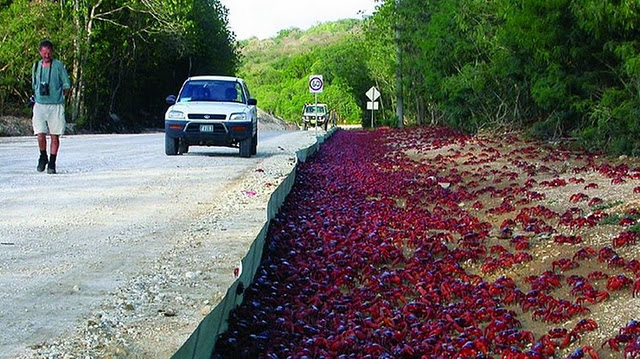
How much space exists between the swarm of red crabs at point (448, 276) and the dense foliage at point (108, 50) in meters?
28.4

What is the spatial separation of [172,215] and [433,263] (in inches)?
119

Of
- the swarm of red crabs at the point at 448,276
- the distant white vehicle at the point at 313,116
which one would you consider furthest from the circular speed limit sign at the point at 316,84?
the distant white vehicle at the point at 313,116

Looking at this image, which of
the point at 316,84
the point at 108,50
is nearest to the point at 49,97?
the point at 316,84

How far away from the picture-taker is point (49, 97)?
529 inches

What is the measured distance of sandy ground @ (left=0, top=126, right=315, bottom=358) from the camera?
4672 mm

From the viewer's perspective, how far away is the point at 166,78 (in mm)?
66438

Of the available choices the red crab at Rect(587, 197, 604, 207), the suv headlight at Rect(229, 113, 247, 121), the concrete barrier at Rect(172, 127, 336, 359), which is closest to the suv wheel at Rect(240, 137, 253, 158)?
the suv headlight at Rect(229, 113, 247, 121)

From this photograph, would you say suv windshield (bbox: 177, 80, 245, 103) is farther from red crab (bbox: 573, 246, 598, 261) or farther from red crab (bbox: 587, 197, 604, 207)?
red crab (bbox: 573, 246, 598, 261)

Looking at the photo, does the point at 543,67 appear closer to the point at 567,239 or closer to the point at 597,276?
the point at 567,239

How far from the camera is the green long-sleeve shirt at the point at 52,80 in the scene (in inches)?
526

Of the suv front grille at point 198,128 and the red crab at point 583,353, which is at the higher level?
the suv front grille at point 198,128

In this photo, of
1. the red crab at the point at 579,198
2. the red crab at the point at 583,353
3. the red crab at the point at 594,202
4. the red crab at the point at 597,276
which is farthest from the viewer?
the red crab at the point at 579,198

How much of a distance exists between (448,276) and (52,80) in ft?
26.0

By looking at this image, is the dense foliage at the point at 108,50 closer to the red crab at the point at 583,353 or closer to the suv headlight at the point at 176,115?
the suv headlight at the point at 176,115
